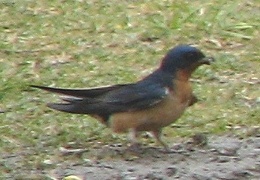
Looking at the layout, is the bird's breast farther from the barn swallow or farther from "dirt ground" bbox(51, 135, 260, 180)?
"dirt ground" bbox(51, 135, 260, 180)

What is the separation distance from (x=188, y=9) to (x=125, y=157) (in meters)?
3.42

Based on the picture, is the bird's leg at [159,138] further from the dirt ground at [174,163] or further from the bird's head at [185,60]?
the bird's head at [185,60]

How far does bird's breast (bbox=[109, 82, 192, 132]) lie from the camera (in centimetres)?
621

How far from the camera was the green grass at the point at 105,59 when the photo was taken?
22.5ft

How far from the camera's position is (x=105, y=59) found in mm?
8531

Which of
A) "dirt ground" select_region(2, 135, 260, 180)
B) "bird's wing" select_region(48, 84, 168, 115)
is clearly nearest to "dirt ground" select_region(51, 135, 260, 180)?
"dirt ground" select_region(2, 135, 260, 180)

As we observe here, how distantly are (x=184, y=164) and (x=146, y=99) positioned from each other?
44 centimetres

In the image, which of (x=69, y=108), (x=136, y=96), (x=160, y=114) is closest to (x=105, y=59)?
(x=69, y=108)

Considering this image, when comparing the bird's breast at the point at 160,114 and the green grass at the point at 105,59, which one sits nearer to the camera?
the bird's breast at the point at 160,114

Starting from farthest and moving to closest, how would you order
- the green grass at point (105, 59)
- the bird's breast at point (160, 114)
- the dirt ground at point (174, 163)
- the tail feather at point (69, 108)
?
the green grass at point (105, 59) → the tail feather at point (69, 108) → the bird's breast at point (160, 114) → the dirt ground at point (174, 163)

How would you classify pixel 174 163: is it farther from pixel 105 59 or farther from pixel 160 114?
pixel 105 59

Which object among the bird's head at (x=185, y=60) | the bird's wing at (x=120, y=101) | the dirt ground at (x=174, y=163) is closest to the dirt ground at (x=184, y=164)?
the dirt ground at (x=174, y=163)

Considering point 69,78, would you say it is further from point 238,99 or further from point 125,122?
point 125,122

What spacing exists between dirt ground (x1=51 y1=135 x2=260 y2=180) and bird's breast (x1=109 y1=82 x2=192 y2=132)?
0.65ft
